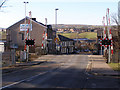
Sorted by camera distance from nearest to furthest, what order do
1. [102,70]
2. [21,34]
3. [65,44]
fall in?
[102,70] < [21,34] < [65,44]

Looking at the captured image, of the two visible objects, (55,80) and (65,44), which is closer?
(55,80)

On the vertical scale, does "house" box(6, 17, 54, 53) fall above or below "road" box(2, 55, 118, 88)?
above

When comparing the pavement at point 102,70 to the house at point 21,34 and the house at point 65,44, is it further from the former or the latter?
the house at point 65,44

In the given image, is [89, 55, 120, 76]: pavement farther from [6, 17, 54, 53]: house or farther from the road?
[6, 17, 54, 53]: house

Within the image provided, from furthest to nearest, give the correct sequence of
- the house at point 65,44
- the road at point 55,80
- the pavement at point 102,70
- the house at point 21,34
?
the house at point 65,44
the house at point 21,34
the pavement at point 102,70
the road at point 55,80

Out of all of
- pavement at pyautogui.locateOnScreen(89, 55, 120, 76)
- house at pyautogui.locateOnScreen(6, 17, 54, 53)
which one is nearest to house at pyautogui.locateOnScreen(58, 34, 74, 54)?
house at pyautogui.locateOnScreen(6, 17, 54, 53)

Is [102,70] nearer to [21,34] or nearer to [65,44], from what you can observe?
[21,34]

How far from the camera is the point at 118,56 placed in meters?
30.8

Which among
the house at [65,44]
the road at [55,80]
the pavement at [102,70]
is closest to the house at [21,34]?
the house at [65,44]

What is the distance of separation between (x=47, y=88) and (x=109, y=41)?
787 inches

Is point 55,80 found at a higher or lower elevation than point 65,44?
lower

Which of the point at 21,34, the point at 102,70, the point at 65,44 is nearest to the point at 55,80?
the point at 102,70

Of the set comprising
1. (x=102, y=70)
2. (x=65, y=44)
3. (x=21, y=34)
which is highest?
(x=21, y=34)

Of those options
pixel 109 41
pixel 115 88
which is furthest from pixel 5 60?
pixel 115 88
